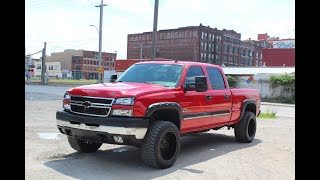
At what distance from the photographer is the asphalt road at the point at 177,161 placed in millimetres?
6000

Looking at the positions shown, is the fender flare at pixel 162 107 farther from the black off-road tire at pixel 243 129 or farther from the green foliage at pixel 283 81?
the green foliage at pixel 283 81

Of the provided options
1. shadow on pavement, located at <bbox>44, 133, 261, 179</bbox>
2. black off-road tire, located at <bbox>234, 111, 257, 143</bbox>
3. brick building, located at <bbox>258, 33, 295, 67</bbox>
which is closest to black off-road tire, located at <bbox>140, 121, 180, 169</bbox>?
shadow on pavement, located at <bbox>44, 133, 261, 179</bbox>

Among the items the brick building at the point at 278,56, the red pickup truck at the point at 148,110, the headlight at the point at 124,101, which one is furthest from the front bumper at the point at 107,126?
the brick building at the point at 278,56

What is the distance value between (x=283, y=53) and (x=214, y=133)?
210ft

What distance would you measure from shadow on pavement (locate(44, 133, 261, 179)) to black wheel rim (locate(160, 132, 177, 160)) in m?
0.22

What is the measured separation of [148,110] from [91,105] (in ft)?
3.07

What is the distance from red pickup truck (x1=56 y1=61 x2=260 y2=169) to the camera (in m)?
6.03

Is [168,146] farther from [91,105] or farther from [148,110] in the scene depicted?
[91,105]

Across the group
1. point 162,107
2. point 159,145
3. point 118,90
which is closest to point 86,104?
point 118,90

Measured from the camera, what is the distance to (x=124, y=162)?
683 centimetres
